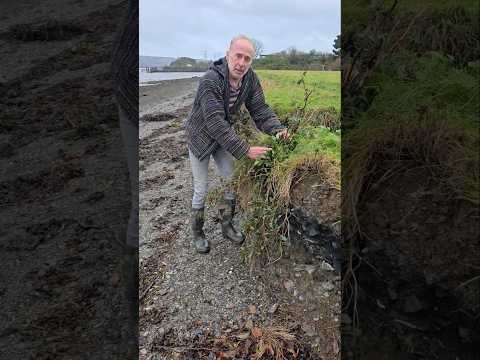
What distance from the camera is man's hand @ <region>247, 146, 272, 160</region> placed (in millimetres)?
1148

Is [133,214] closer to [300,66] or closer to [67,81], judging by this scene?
[300,66]

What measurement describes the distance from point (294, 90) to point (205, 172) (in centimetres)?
37

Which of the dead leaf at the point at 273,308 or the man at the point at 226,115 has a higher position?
the man at the point at 226,115

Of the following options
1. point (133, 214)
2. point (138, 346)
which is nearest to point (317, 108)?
point (133, 214)

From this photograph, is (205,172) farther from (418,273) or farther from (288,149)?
(418,273)

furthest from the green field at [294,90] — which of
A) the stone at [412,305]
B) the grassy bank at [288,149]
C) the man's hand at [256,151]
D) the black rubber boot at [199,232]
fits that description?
the stone at [412,305]

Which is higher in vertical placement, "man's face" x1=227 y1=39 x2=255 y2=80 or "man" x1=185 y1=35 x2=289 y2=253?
Answer: "man's face" x1=227 y1=39 x2=255 y2=80

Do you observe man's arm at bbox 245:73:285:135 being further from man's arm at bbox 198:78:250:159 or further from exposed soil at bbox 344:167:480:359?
exposed soil at bbox 344:167:480:359

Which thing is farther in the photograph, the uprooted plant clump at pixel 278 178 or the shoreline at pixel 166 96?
the shoreline at pixel 166 96

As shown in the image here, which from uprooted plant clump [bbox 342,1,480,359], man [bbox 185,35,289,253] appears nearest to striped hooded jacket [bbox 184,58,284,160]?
man [bbox 185,35,289,253]

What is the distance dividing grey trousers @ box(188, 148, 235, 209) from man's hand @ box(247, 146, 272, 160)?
0.24ft

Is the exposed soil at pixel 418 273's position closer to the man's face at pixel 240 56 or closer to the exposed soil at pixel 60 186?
the man's face at pixel 240 56

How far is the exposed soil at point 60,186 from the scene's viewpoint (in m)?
1.45

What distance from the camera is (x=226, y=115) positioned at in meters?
1.14
